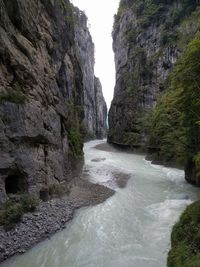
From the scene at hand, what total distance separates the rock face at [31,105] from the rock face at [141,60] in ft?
96.4

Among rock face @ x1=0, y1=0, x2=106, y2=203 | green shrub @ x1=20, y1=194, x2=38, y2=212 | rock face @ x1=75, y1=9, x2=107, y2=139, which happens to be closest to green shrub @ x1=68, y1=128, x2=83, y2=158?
rock face @ x1=0, y1=0, x2=106, y2=203

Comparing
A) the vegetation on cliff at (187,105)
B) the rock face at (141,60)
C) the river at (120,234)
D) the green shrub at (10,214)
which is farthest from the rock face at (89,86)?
the green shrub at (10,214)

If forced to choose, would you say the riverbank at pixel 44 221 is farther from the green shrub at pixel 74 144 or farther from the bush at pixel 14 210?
the green shrub at pixel 74 144

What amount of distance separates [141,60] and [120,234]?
49715 millimetres

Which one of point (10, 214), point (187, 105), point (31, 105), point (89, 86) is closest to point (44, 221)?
point (10, 214)

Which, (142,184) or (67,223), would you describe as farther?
(142,184)

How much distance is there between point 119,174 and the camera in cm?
2769

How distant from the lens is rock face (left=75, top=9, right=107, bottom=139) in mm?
84600

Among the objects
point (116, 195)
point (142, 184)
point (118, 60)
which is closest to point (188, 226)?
point (116, 195)

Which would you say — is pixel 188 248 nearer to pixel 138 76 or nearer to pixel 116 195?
pixel 116 195

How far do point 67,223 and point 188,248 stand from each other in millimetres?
8136

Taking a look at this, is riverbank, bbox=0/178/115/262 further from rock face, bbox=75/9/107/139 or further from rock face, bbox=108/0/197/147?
rock face, bbox=75/9/107/139

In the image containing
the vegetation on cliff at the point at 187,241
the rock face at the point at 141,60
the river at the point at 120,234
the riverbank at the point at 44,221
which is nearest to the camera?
the vegetation on cliff at the point at 187,241

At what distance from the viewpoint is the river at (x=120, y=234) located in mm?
10711
